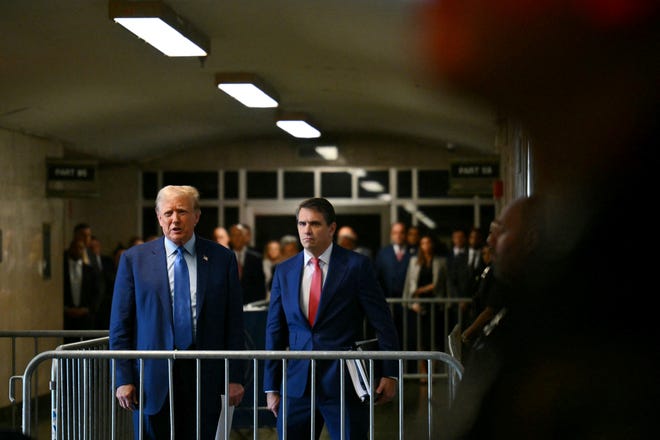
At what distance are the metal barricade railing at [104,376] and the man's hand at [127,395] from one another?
0.04m

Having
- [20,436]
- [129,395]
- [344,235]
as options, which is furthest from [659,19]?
[344,235]

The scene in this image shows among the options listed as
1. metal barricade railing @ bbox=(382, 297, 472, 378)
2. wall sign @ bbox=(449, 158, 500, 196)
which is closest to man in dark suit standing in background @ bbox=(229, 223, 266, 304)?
metal barricade railing @ bbox=(382, 297, 472, 378)

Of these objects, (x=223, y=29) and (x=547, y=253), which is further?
(x=223, y=29)

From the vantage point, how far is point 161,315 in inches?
227

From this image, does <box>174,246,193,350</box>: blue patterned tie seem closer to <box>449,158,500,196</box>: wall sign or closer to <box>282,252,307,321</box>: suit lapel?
<box>282,252,307,321</box>: suit lapel

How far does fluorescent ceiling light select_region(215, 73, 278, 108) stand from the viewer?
12.8m

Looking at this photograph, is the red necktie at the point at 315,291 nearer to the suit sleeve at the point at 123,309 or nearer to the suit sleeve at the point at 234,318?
the suit sleeve at the point at 234,318

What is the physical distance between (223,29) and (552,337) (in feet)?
31.3

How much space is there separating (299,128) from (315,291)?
13.0 meters

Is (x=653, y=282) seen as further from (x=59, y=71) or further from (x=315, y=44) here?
(x=59, y=71)

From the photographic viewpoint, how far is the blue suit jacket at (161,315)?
5.70m

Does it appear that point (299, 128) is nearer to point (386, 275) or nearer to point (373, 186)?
point (373, 186)

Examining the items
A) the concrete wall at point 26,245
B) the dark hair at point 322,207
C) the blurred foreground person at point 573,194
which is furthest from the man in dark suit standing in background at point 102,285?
the blurred foreground person at point 573,194

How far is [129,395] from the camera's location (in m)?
5.66
